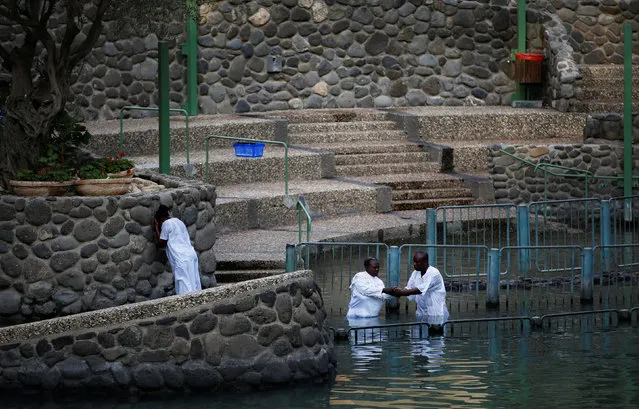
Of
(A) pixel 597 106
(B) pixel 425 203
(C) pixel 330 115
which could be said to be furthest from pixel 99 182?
(A) pixel 597 106

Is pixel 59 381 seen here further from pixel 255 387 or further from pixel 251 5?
pixel 251 5

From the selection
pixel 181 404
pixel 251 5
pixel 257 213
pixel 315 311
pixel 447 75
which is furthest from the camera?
pixel 447 75

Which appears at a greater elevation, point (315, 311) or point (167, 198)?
point (167, 198)

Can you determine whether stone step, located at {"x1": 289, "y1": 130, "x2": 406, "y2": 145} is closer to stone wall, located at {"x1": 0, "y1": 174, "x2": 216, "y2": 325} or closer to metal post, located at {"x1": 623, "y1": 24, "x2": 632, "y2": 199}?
metal post, located at {"x1": 623, "y1": 24, "x2": 632, "y2": 199}

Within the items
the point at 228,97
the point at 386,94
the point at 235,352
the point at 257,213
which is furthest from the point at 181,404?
the point at 386,94

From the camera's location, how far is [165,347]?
1398 cm

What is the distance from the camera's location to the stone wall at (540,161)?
24062mm

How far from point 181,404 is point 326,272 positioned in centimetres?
565

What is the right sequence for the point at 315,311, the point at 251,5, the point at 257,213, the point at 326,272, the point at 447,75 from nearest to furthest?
the point at 315,311, the point at 326,272, the point at 257,213, the point at 251,5, the point at 447,75

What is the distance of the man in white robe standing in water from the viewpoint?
53.1ft

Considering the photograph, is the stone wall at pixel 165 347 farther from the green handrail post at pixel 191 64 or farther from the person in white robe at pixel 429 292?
the green handrail post at pixel 191 64

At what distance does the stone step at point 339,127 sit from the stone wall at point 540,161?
9.73 ft

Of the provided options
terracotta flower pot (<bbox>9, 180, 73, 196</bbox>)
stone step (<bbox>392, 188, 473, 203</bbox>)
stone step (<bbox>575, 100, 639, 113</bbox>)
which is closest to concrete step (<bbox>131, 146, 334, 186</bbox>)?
stone step (<bbox>392, 188, 473, 203</bbox>)

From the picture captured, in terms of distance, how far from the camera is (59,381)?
14.0 metres
